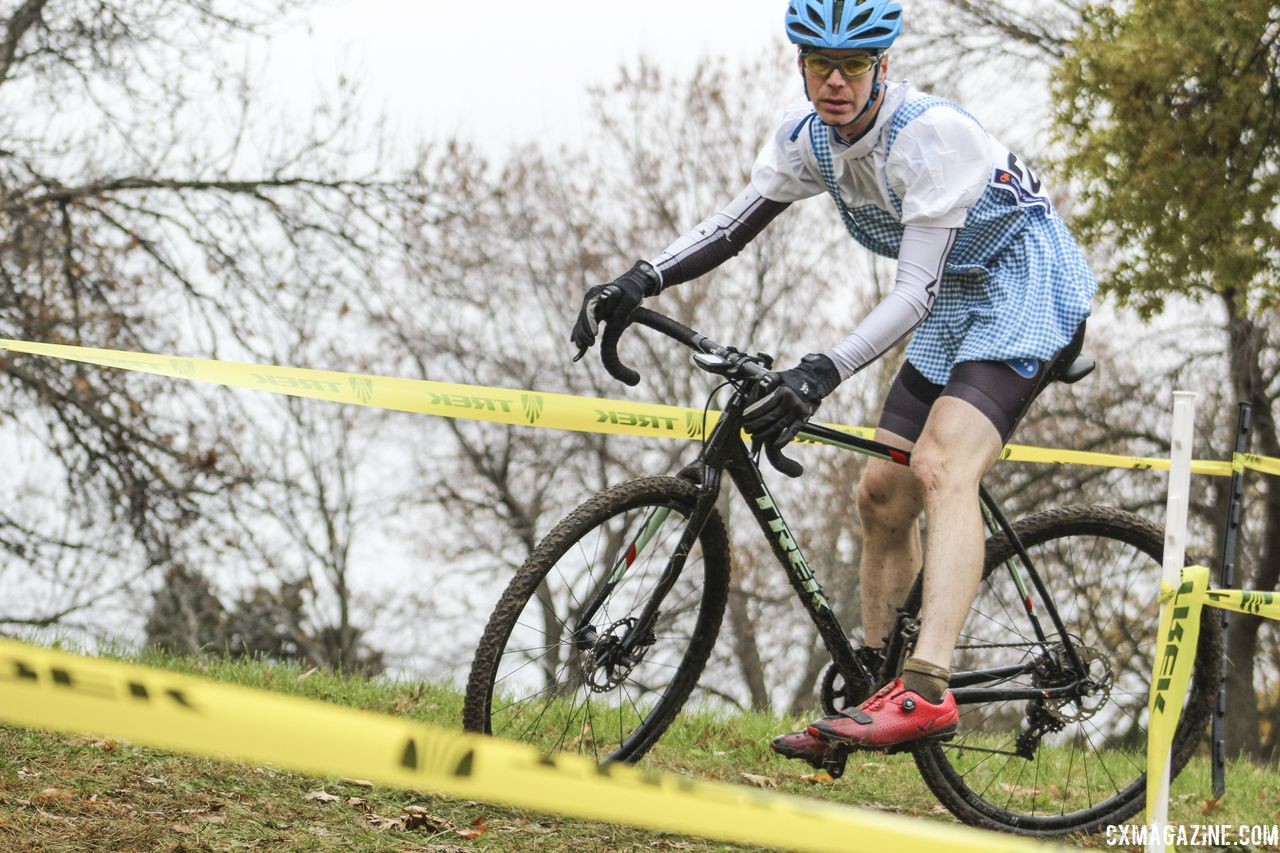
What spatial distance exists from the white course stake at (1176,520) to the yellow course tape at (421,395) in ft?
4.08

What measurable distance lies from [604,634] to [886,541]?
1.11 metres

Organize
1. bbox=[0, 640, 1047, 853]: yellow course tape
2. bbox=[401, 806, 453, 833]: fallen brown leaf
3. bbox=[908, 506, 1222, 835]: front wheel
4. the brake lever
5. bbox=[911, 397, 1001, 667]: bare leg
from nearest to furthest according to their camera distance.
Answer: bbox=[0, 640, 1047, 853]: yellow course tape < the brake lever < bbox=[401, 806, 453, 833]: fallen brown leaf < bbox=[911, 397, 1001, 667]: bare leg < bbox=[908, 506, 1222, 835]: front wheel

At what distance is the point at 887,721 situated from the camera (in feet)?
12.3

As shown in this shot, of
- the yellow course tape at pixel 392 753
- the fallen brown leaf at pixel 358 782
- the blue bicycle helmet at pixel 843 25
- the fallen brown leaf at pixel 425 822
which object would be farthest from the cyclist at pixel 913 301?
the yellow course tape at pixel 392 753

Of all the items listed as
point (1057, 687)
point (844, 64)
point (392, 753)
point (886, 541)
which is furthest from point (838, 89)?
point (392, 753)

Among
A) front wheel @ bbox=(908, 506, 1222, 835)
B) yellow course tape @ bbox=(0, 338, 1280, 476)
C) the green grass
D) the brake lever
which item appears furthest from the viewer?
yellow course tape @ bbox=(0, 338, 1280, 476)

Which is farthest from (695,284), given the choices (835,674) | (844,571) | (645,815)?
(645,815)

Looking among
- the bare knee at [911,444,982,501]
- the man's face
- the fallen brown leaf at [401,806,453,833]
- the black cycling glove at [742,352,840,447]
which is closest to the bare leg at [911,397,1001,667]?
the bare knee at [911,444,982,501]

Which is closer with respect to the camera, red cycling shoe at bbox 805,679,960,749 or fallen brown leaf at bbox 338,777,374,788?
red cycling shoe at bbox 805,679,960,749

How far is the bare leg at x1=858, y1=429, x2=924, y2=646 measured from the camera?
4289 millimetres

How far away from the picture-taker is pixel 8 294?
1138 centimetres

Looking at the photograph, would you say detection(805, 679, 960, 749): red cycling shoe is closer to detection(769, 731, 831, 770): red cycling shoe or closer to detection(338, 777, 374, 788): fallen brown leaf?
detection(769, 731, 831, 770): red cycling shoe

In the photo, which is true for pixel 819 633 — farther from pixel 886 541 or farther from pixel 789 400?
pixel 789 400

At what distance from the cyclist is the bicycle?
16cm
